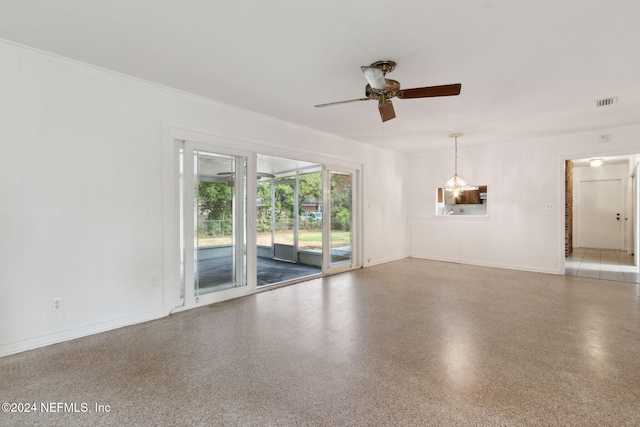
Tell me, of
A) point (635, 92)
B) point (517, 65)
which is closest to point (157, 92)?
point (517, 65)

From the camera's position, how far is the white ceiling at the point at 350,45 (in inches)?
86.7

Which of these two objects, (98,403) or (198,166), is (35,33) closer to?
(198,166)

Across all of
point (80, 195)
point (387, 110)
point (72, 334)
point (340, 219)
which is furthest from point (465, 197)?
point (72, 334)

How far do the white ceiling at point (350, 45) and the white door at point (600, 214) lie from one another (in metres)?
6.22

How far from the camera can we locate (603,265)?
Answer: 655cm

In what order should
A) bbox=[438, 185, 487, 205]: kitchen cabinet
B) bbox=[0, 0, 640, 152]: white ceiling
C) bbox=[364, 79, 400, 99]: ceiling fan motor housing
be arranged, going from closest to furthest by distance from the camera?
bbox=[0, 0, 640, 152]: white ceiling
bbox=[364, 79, 400, 99]: ceiling fan motor housing
bbox=[438, 185, 487, 205]: kitchen cabinet

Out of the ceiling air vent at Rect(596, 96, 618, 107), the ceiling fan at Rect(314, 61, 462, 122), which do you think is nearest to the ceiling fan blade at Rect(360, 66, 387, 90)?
the ceiling fan at Rect(314, 61, 462, 122)

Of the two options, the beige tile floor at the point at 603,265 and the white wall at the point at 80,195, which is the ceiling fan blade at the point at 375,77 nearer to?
the white wall at the point at 80,195

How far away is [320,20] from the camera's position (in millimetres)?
2336

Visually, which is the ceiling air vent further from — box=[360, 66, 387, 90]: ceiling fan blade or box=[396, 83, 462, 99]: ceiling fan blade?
box=[360, 66, 387, 90]: ceiling fan blade

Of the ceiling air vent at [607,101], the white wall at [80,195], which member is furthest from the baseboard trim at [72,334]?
the ceiling air vent at [607,101]

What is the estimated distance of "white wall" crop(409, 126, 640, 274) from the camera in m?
5.67

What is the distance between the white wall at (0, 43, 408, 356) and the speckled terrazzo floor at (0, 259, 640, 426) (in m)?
0.34

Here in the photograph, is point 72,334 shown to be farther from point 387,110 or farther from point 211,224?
point 387,110
